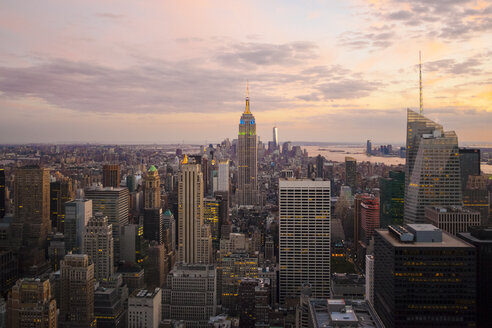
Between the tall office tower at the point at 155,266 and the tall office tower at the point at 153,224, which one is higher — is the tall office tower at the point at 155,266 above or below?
below

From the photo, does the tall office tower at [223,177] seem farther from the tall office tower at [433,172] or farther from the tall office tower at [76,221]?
the tall office tower at [433,172]

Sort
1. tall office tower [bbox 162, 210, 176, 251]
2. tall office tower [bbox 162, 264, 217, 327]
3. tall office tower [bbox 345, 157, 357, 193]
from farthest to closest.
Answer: tall office tower [bbox 345, 157, 357, 193]
tall office tower [bbox 162, 210, 176, 251]
tall office tower [bbox 162, 264, 217, 327]

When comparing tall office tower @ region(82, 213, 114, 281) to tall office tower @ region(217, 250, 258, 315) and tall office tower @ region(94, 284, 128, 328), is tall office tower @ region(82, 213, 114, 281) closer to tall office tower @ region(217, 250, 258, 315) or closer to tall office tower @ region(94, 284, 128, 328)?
tall office tower @ region(94, 284, 128, 328)

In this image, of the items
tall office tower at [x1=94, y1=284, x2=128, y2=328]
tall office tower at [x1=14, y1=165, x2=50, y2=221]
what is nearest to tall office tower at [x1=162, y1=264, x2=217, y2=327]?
tall office tower at [x1=94, y1=284, x2=128, y2=328]

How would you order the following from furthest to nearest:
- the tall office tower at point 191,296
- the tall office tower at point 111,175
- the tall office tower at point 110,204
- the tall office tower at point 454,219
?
1. the tall office tower at point 110,204
2. the tall office tower at point 111,175
3. the tall office tower at point 191,296
4. the tall office tower at point 454,219

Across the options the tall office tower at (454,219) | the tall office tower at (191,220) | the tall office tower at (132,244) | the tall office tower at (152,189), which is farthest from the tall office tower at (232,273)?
the tall office tower at (152,189)

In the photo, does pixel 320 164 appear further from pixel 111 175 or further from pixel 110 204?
pixel 110 204
